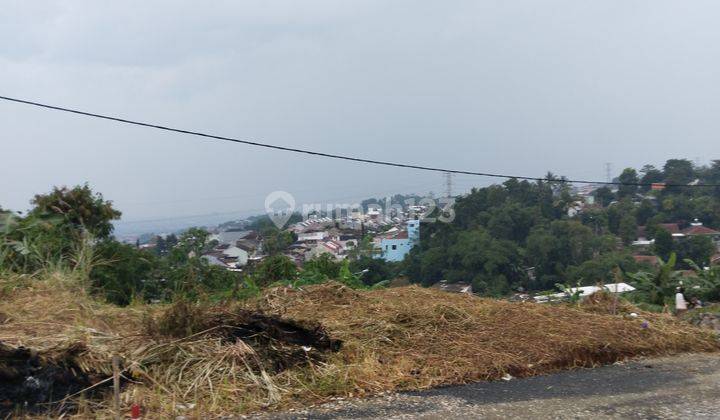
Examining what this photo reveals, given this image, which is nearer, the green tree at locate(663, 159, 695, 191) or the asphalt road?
the asphalt road

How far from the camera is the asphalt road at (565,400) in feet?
14.1

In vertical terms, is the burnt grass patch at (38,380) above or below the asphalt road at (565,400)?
above

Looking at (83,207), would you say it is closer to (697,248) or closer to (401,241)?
(401,241)

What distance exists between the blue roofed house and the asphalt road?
40.5 ft

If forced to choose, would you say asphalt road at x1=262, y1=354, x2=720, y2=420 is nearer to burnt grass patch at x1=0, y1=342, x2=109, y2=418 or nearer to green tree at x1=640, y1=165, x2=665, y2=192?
burnt grass patch at x1=0, y1=342, x2=109, y2=418

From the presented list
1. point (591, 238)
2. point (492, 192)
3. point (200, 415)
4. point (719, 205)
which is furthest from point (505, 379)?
point (719, 205)

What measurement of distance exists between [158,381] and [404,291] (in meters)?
3.57

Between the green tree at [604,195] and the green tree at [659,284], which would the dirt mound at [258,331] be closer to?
the green tree at [659,284]

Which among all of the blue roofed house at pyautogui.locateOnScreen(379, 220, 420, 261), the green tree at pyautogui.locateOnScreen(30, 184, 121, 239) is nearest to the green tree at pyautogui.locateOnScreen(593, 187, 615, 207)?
the blue roofed house at pyautogui.locateOnScreen(379, 220, 420, 261)

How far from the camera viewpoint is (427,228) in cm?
2036

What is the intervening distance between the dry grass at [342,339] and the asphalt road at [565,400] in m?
0.18

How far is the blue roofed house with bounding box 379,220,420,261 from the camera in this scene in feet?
60.2

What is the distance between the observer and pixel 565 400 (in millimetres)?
4617

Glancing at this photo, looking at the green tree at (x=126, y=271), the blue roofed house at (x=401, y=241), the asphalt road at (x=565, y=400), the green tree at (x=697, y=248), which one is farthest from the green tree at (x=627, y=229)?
the asphalt road at (x=565, y=400)
